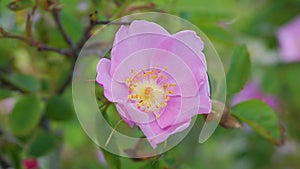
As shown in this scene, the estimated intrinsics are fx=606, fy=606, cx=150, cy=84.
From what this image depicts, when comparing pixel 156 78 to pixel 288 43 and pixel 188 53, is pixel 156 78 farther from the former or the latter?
pixel 288 43

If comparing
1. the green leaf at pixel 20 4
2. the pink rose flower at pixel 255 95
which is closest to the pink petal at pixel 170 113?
the green leaf at pixel 20 4

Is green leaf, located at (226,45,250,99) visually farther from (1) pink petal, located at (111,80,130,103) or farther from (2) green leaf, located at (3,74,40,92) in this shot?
(2) green leaf, located at (3,74,40,92)

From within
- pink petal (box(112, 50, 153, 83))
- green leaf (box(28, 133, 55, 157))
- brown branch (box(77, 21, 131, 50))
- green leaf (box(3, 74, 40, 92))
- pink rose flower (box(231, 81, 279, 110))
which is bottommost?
pink rose flower (box(231, 81, 279, 110))

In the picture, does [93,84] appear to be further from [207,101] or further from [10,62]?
[10,62]

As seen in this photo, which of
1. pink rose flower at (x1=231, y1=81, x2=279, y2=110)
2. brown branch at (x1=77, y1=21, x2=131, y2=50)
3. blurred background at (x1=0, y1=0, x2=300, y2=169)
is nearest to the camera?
brown branch at (x1=77, y1=21, x2=131, y2=50)

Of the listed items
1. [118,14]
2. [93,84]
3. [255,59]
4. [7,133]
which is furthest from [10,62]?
[255,59]

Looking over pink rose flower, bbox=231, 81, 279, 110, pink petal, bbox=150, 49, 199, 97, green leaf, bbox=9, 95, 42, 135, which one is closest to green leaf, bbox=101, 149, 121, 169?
pink petal, bbox=150, 49, 199, 97

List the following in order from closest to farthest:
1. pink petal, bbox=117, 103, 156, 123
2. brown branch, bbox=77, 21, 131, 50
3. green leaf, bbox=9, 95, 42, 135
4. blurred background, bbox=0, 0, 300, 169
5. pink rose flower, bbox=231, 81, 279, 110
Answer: pink petal, bbox=117, 103, 156, 123 < brown branch, bbox=77, 21, 131, 50 < blurred background, bbox=0, 0, 300, 169 < green leaf, bbox=9, 95, 42, 135 < pink rose flower, bbox=231, 81, 279, 110
